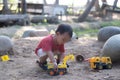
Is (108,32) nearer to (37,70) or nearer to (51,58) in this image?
(37,70)

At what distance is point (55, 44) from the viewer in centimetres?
519

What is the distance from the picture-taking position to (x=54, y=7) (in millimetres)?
19906

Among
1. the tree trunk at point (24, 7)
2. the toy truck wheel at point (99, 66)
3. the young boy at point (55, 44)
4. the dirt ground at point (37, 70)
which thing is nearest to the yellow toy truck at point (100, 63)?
the toy truck wheel at point (99, 66)

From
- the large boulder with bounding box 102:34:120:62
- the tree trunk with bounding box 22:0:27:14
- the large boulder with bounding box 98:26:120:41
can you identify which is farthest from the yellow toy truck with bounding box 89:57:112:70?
the tree trunk with bounding box 22:0:27:14

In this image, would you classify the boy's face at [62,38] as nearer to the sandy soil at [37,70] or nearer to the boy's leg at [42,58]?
the boy's leg at [42,58]

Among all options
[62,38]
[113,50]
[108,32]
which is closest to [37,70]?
[62,38]

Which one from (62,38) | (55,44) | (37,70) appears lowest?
(37,70)

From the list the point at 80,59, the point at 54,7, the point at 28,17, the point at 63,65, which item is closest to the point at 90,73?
the point at 63,65

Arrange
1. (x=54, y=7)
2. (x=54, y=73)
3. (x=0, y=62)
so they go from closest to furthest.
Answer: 1. (x=54, y=73)
2. (x=0, y=62)
3. (x=54, y=7)

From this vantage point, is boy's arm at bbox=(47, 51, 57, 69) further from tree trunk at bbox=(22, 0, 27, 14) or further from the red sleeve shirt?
tree trunk at bbox=(22, 0, 27, 14)

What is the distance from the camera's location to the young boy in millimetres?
4898

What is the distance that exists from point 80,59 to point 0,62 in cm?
166

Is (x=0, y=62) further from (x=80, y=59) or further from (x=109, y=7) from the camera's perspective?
(x=109, y=7)

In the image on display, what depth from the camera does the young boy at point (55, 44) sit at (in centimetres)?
490
